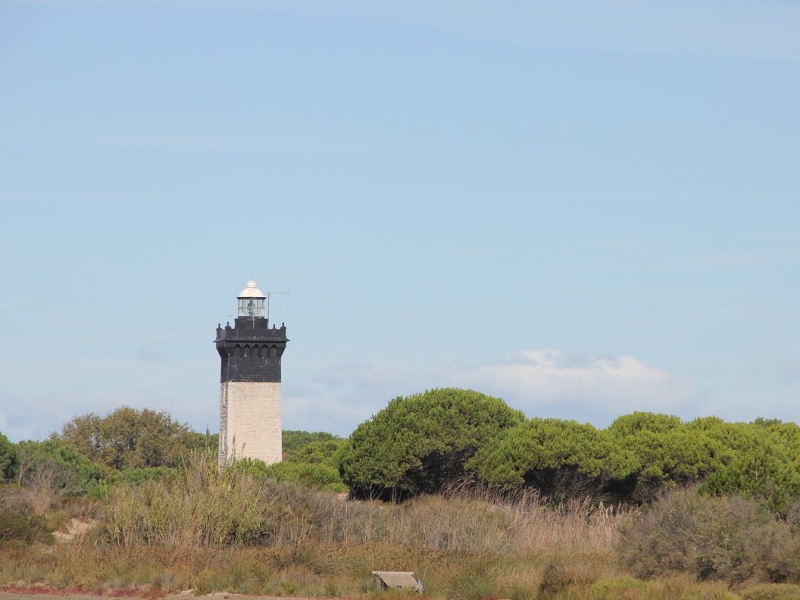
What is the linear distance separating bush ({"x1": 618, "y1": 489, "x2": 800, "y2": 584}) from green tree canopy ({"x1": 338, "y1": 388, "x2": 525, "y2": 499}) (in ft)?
73.1

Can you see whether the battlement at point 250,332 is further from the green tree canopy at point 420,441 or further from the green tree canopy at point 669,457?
the green tree canopy at point 669,457

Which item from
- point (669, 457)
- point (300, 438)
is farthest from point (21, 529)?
point (300, 438)

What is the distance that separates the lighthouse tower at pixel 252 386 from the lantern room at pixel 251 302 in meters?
0.41

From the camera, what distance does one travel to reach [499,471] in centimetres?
4422

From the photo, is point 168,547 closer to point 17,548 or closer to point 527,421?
point 17,548

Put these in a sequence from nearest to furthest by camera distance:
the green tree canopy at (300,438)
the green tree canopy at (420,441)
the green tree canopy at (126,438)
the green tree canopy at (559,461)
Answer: the green tree canopy at (559,461)
the green tree canopy at (420,441)
the green tree canopy at (126,438)
the green tree canopy at (300,438)

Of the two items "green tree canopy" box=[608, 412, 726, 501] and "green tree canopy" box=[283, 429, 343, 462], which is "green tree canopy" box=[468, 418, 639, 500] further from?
"green tree canopy" box=[283, 429, 343, 462]

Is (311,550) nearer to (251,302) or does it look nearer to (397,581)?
(397,581)

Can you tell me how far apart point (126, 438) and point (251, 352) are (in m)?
21.3

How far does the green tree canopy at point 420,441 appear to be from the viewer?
1887 inches

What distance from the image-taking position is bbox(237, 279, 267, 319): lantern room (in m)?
68.4

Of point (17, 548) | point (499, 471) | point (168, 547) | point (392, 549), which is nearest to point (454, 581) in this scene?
point (392, 549)

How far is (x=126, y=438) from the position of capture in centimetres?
8431

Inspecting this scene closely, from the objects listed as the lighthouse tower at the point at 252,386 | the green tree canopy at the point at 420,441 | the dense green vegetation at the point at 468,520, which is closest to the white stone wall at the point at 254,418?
the lighthouse tower at the point at 252,386
